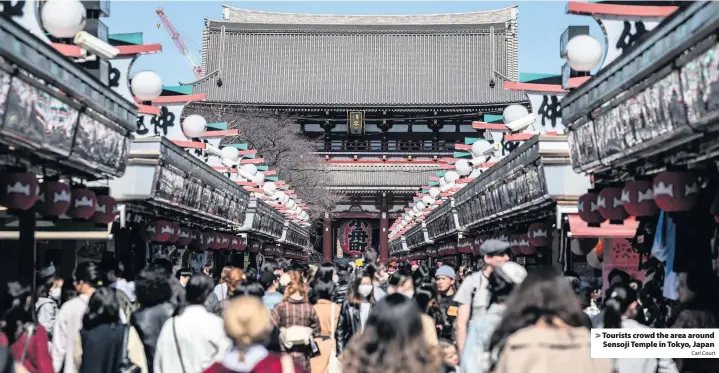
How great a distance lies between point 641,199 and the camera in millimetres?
11164

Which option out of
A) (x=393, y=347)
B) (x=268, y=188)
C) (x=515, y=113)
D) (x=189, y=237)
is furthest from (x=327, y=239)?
(x=393, y=347)

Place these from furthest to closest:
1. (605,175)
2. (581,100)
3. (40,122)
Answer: (605,175) < (581,100) < (40,122)

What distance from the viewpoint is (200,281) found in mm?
8594

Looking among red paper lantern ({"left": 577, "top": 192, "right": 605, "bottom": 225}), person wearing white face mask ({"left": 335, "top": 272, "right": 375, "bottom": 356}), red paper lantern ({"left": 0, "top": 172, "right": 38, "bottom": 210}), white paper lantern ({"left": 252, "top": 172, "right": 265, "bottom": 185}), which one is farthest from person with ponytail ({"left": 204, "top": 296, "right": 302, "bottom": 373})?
white paper lantern ({"left": 252, "top": 172, "right": 265, "bottom": 185})

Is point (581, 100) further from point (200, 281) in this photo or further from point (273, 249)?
point (273, 249)

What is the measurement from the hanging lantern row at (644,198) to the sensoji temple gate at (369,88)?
1548 inches

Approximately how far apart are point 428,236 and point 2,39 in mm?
31266

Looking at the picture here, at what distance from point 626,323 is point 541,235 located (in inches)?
422

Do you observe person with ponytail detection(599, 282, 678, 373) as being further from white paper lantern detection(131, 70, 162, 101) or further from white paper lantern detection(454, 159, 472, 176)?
white paper lantern detection(454, 159, 472, 176)

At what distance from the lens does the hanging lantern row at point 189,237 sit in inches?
766

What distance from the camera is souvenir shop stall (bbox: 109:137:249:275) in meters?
16.4

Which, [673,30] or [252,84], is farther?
[252,84]

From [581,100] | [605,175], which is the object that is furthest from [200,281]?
[605,175]

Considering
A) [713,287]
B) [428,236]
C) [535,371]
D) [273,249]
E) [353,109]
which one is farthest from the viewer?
[353,109]
